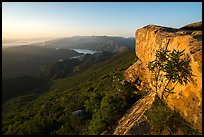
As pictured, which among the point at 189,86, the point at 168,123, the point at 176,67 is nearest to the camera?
the point at 189,86

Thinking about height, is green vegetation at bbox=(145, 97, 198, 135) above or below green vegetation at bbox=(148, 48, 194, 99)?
below

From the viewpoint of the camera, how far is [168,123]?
930cm

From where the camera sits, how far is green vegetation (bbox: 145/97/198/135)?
29.4 feet

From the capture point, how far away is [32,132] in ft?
52.9

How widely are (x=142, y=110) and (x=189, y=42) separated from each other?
445 cm

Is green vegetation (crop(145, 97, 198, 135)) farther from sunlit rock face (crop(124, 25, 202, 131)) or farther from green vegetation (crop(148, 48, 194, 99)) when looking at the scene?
green vegetation (crop(148, 48, 194, 99))

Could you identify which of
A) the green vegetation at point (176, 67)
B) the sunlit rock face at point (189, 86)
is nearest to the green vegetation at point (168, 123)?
the sunlit rock face at point (189, 86)

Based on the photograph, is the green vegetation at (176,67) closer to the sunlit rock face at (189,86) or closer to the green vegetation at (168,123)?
the sunlit rock face at (189,86)

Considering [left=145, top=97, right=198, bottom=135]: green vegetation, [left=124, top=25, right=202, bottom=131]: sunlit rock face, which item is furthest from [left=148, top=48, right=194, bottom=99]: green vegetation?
[left=145, top=97, right=198, bottom=135]: green vegetation

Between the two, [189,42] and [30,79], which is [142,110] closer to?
[189,42]

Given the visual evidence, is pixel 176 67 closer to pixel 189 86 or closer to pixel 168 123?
pixel 189 86

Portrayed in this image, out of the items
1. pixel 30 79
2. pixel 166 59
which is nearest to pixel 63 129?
pixel 166 59

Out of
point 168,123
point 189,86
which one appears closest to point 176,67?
point 189,86

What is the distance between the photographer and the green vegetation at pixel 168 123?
8.97m
